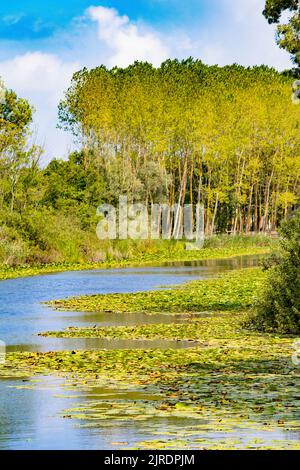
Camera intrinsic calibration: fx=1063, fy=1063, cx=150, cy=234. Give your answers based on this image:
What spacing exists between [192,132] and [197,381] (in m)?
68.6

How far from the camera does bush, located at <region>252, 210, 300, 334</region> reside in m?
23.4

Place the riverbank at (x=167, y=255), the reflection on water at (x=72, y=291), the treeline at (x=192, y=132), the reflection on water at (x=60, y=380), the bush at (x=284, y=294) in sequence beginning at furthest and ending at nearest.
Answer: the treeline at (x=192, y=132)
the riverbank at (x=167, y=255)
the reflection on water at (x=72, y=291)
the bush at (x=284, y=294)
the reflection on water at (x=60, y=380)

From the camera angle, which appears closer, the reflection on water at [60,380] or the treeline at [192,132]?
the reflection on water at [60,380]

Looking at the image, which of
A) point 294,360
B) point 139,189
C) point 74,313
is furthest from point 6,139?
point 294,360

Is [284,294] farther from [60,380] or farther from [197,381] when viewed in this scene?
[60,380]

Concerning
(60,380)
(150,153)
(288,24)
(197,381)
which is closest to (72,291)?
(288,24)

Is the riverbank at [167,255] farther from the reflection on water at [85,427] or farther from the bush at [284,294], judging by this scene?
the reflection on water at [85,427]

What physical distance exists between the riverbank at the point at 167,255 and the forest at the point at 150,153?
2.09 metres

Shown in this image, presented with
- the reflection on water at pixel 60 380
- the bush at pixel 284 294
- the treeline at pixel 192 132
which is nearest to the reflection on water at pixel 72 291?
the reflection on water at pixel 60 380

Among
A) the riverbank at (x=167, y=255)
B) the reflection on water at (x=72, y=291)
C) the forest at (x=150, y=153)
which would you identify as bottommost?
the reflection on water at (x=72, y=291)

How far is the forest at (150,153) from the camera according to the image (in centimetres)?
6056

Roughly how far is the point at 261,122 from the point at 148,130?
1352 cm

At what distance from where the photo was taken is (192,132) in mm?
83375

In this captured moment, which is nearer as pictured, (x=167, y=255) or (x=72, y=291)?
(x=72, y=291)
